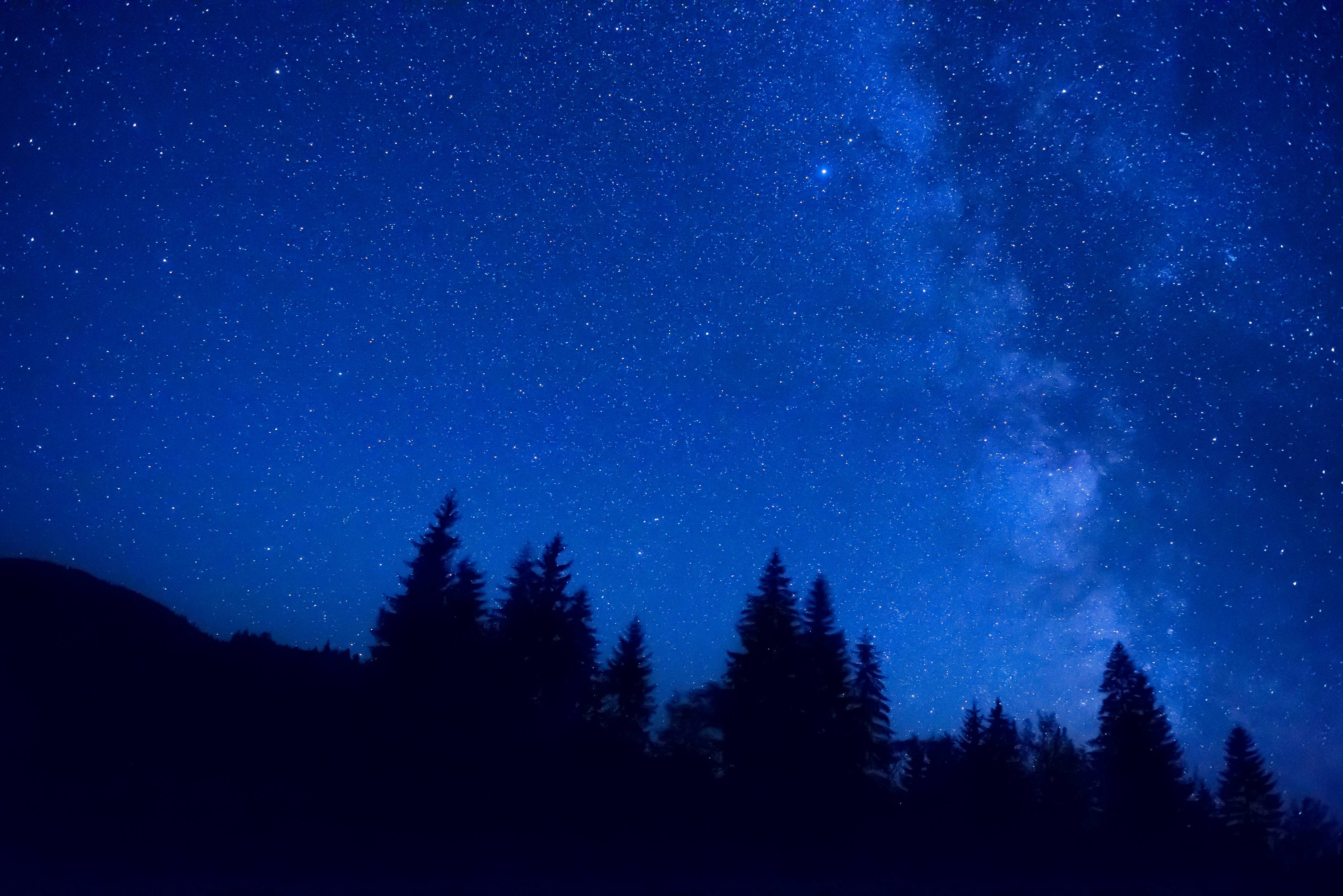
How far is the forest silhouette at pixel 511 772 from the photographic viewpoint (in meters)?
15.2

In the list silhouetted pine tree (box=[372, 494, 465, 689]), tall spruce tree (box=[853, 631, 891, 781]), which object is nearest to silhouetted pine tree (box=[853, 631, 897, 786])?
tall spruce tree (box=[853, 631, 891, 781])

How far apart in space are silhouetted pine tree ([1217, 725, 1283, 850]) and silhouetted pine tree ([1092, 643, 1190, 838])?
15.4 metres

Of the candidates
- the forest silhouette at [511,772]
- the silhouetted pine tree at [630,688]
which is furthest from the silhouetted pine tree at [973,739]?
the silhouetted pine tree at [630,688]

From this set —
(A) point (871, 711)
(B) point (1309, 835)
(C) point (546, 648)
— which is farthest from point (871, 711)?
(B) point (1309, 835)

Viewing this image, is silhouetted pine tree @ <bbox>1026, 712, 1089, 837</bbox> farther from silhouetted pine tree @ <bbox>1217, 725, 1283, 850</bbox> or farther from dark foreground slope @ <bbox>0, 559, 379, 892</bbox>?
dark foreground slope @ <bbox>0, 559, 379, 892</bbox>

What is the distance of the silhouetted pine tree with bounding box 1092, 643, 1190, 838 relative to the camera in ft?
128

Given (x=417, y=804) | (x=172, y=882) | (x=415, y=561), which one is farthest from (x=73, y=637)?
(x=172, y=882)

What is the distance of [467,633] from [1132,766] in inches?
1527

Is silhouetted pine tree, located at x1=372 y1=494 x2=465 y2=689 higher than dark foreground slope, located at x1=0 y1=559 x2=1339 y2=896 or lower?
higher

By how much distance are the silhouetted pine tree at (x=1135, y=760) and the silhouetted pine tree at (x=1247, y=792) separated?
50.4ft

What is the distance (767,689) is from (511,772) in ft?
38.8

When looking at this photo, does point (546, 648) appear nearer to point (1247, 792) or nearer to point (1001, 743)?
point (1001, 743)

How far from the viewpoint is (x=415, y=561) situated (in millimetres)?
31781

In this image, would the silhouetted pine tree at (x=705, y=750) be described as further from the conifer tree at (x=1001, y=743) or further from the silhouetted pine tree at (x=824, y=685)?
the conifer tree at (x=1001, y=743)
